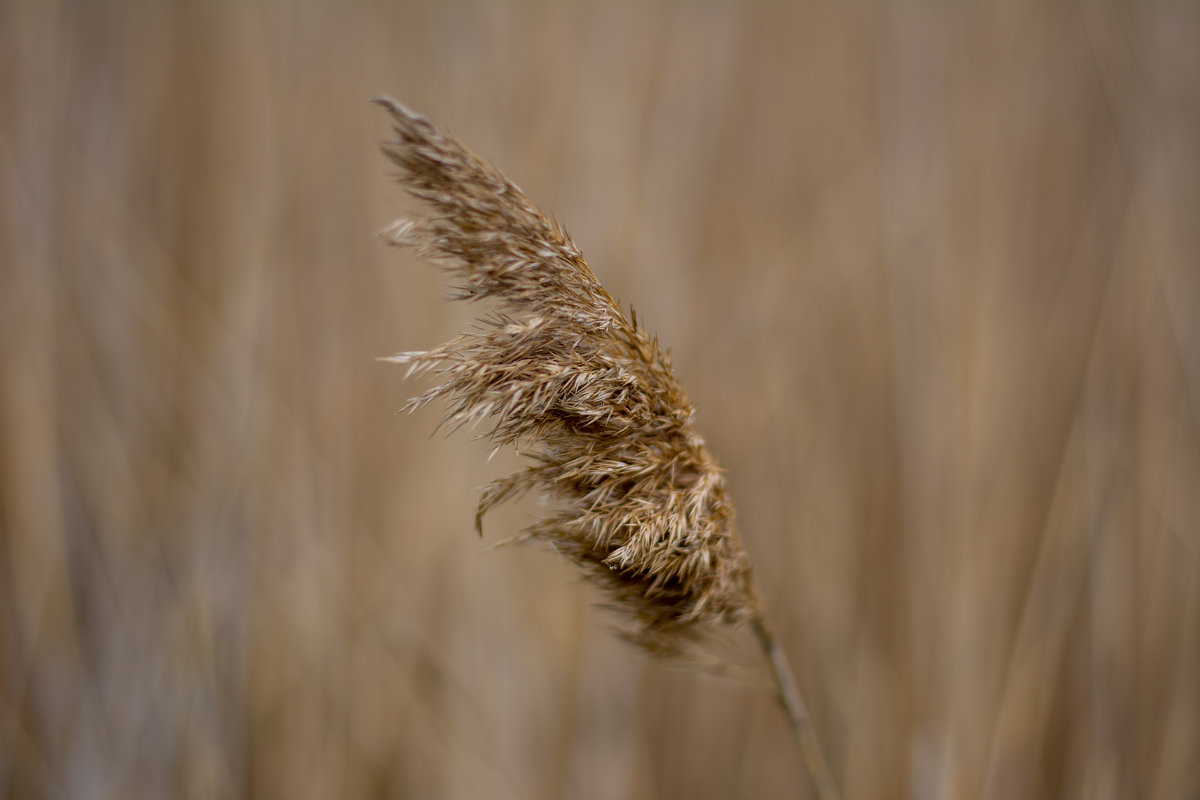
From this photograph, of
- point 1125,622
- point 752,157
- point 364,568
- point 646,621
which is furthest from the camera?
point 752,157

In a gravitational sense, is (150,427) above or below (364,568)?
above

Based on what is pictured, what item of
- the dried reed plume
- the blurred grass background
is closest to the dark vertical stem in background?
the dried reed plume

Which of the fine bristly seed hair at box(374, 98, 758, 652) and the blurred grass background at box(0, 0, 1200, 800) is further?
the blurred grass background at box(0, 0, 1200, 800)

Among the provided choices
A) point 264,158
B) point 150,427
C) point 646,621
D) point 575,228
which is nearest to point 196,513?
point 150,427

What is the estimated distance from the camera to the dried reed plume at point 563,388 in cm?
32

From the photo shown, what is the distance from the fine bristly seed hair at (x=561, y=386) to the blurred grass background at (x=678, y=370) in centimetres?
55

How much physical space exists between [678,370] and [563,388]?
0.66 metres

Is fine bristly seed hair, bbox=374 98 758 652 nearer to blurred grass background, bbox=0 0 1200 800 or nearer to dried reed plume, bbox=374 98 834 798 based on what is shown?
dried reed plume, bbox=374 98 834 798

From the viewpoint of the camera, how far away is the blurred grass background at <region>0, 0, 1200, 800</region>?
2.82 ft

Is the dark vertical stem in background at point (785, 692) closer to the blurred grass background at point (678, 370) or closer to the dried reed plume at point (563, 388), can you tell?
the dried reed plume at point (563, 388)

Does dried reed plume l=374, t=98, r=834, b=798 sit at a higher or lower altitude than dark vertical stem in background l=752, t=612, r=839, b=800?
higher

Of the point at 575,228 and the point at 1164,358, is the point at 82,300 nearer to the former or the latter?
the point at 575,228

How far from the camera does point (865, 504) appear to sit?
982 mm

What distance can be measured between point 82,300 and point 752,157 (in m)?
1.09
